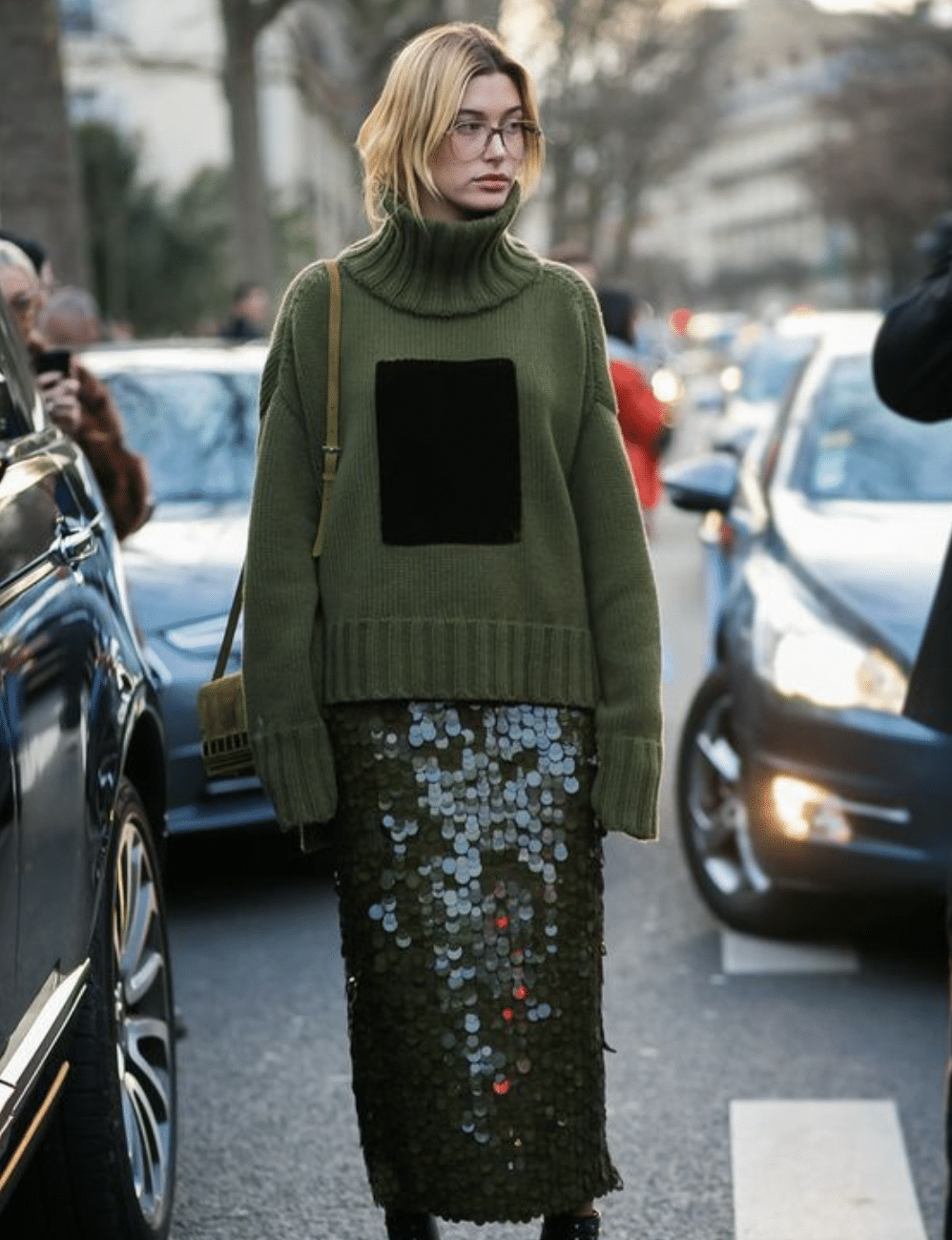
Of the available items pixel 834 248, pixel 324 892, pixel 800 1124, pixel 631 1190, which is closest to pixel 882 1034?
pixel 800 1124

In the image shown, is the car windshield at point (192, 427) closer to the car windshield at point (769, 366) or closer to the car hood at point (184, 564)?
the car hood at point (184, 564)

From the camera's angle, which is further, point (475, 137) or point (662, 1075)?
point (662, 1075)

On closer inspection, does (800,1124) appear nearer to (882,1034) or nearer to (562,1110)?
(882,1034)

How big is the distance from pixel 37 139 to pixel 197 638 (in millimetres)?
8305

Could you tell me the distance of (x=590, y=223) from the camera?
54812 mm

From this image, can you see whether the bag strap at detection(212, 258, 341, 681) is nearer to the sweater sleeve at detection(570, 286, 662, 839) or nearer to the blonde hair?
the blonde hair

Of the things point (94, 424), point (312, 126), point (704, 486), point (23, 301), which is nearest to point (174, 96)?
point (312, 126)

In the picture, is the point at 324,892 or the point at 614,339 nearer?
the point at 324,892

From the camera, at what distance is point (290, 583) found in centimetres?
320

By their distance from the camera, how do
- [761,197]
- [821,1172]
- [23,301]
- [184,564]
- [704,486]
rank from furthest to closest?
[761,197] < [704,486] < [184,564] < [23,301] < [821,1172]

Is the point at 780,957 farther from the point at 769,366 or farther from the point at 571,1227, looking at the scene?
the point at 769,366

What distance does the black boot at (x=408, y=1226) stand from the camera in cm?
337

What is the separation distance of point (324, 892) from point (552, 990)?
375 centimetres

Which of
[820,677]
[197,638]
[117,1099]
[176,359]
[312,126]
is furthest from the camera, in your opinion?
[312,126]
